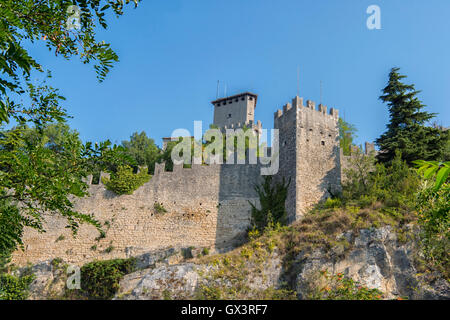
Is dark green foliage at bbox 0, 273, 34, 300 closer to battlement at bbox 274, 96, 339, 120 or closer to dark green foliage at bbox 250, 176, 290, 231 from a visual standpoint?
dark green foliage at bbox 250, 176, 290, 231

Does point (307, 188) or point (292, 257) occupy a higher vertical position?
point (307, 188)

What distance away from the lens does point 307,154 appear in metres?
19.8

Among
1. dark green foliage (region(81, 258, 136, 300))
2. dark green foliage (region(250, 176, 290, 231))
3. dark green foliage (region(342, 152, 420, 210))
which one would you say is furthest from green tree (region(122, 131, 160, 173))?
dark green foliage (region(342, 152, 420, 210))

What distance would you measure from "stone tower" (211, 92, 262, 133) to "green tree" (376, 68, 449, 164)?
22.7 metres

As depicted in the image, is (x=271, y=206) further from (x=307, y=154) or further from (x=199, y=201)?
(x=199, y=201)

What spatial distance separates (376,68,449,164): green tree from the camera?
61.1 feet

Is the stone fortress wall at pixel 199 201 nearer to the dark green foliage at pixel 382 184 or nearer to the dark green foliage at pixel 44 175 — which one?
the dark green foliage at pixel 382 184

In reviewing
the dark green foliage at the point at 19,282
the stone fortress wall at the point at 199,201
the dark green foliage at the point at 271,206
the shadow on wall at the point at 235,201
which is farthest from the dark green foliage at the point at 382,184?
the dark green foliage at the point at 19,282

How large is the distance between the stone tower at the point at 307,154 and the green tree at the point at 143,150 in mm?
9751

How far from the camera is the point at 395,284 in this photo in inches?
504
